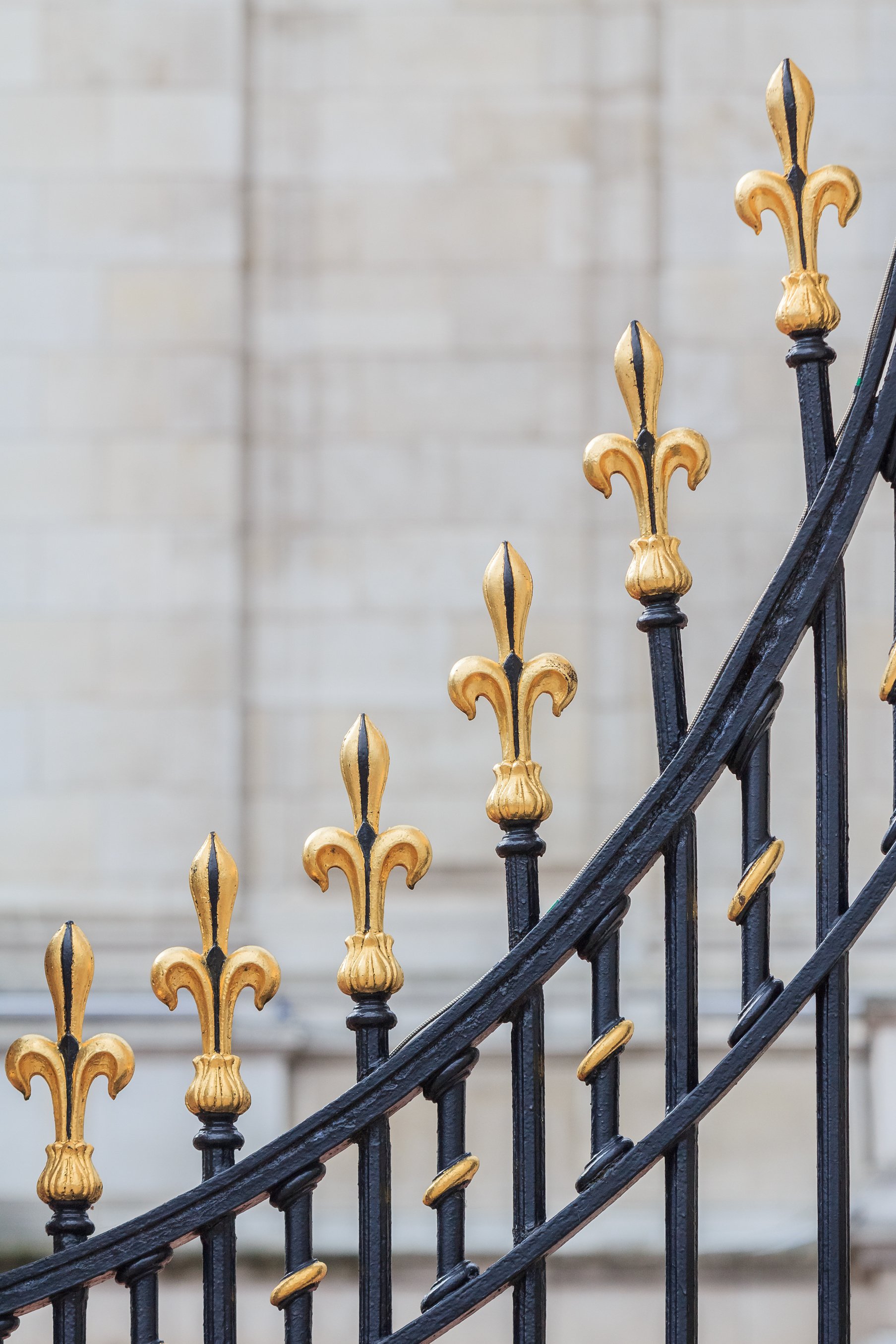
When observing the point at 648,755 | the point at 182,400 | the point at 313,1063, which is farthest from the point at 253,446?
the point at 313,1063

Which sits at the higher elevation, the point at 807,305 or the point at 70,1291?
the point at 807,305

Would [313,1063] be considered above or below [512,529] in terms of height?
below

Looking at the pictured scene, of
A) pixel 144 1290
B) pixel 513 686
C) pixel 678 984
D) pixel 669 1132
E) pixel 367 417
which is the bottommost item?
pixel 144 1290

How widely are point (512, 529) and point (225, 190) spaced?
4.54 ft

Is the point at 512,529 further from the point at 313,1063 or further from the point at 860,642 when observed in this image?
the point at 313,1063

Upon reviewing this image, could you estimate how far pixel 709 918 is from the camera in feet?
12.5

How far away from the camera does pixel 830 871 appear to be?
3.72ft

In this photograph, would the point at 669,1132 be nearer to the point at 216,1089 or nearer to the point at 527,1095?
the point at 527,1095

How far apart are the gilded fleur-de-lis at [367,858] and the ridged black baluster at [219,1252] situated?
163 mm

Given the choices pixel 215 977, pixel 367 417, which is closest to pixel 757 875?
pixel 215 977

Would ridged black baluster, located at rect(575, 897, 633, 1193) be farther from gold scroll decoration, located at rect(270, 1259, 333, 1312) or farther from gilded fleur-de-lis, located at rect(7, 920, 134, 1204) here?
gilded fleur-de-lis, located at rect(7, 920, 134, 1204)

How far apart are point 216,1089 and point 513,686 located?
426mm

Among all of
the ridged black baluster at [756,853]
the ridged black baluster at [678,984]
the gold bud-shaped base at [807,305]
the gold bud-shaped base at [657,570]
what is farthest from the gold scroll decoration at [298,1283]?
the gold bud-shaped base at [807,305]

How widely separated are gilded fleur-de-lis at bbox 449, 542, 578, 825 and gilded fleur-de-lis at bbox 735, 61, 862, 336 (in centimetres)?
33
